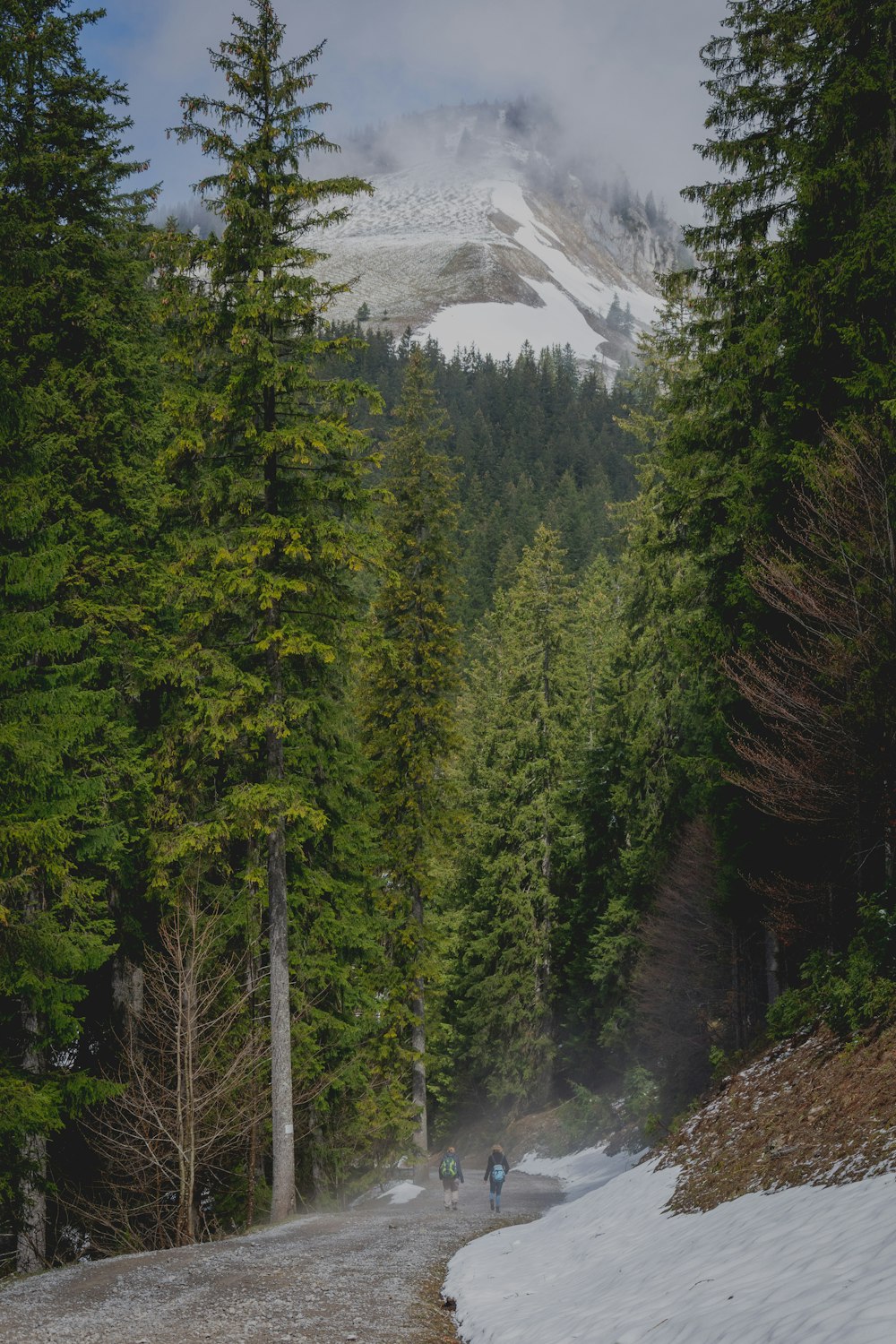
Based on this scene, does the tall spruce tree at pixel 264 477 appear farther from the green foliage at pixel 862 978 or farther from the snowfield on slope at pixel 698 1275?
the green foliage at pixel 862 978

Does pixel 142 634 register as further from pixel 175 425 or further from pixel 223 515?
pixel 175 425

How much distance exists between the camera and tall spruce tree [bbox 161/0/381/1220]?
1485 centimetres

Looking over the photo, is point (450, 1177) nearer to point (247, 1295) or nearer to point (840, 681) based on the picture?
point (247, 1295)

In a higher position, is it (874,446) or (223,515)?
(223,515)

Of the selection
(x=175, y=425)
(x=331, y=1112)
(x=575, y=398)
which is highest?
(x=575, y=398)

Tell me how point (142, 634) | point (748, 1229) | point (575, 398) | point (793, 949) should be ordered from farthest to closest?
1. point (575, 398)
2. point (142, 634)
3. point (793, 949)
4. point (748, 1229)

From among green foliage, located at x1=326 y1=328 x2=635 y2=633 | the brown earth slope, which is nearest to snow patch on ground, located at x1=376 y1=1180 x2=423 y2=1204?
the brown earth slope

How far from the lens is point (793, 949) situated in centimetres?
1562

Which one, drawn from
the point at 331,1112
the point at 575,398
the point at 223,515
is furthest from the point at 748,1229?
the point at 575,398

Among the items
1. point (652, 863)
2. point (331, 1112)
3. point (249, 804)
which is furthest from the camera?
point (652, 863)

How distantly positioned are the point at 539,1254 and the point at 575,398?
160 metres

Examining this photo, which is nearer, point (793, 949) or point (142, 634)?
point (793, 949)

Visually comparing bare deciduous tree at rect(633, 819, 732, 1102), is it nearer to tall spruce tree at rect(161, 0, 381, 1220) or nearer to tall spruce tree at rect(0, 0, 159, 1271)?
tall spruce tree at rect(161, 0, 381, 1220)

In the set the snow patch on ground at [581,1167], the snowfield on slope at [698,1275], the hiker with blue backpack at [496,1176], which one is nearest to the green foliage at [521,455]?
the snow patch on ground at [581,1167]
